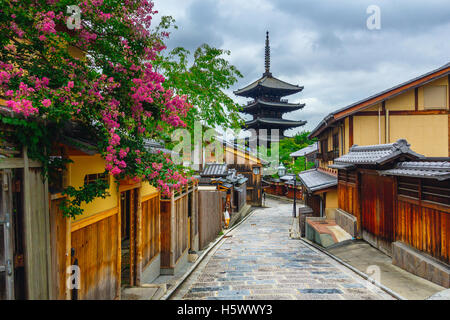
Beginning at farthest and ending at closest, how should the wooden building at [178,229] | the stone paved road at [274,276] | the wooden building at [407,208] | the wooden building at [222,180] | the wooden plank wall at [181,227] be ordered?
the wooden building at [222,180] < the wooden plank wall at [181,227] < the wooden building at [178,229] < the wooden building at [407,208] < the stone paved road at [274,276]

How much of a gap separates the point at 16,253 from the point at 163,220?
5686mm

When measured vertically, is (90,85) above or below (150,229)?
above

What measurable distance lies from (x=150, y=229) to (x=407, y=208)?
7688 millimetres

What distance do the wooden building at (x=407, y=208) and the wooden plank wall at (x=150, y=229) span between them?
23.0 feet

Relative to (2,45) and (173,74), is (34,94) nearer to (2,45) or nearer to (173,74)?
(2,45)

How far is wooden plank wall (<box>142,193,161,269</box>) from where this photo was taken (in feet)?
24.9

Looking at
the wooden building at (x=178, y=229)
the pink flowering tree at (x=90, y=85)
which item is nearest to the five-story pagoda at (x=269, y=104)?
the wooden building at (x=178, y=229)

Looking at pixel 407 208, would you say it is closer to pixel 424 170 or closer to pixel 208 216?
pixel 424 170

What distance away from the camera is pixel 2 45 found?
12.7 feet

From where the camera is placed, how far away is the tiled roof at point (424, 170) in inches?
254

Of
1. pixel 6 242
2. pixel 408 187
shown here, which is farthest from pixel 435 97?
pixel 6 242

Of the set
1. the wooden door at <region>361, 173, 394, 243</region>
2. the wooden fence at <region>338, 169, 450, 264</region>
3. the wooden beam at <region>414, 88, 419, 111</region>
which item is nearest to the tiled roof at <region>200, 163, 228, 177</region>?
the wooden fence at <region>338, 169, 450, 264</region>

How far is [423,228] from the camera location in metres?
7.76

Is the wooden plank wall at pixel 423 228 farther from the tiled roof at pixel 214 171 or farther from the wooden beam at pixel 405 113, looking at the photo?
the tiled roof at pixel 214 171
